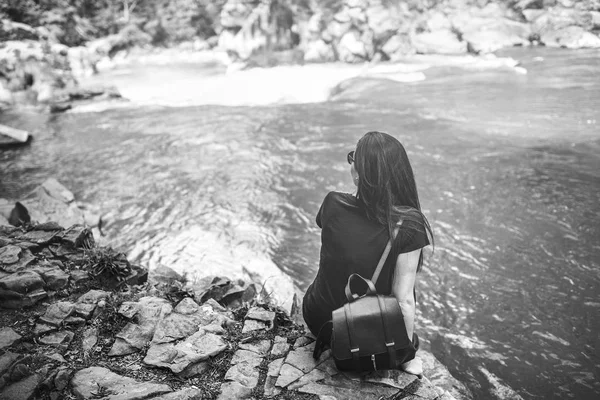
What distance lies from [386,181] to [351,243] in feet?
1.51

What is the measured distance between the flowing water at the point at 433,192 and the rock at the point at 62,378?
2956 mm

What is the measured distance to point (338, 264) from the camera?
2.72 m

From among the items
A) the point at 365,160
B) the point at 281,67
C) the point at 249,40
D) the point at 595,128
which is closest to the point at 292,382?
the point at 365,160

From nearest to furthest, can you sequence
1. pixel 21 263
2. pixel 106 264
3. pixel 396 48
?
pixel 21 263 → pixel 106 264 → pixel 396 48

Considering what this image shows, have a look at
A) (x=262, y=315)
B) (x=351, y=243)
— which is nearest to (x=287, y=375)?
(x=262, y=315)

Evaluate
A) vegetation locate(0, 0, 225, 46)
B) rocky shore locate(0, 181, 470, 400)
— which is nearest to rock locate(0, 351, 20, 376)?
rocky shore locate(0, 181, 470, 400)

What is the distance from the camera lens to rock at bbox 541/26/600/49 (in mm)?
26391

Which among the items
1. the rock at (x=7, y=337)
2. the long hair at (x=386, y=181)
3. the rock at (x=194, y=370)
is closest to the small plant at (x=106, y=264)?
the rock at (x=7, y=337)

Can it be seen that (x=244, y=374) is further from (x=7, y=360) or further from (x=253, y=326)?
(x=7, y=360)

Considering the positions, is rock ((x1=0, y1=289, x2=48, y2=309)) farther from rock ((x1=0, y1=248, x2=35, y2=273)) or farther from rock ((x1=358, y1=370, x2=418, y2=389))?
rock ((x1=358, y1=370, x2=418, y2=389))

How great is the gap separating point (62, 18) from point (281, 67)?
85.4ft

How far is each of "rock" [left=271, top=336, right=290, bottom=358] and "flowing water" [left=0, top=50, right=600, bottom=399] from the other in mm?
1933

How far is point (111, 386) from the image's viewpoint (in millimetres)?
2748

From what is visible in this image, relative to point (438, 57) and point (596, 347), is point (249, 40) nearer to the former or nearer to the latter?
point (438, 57)
